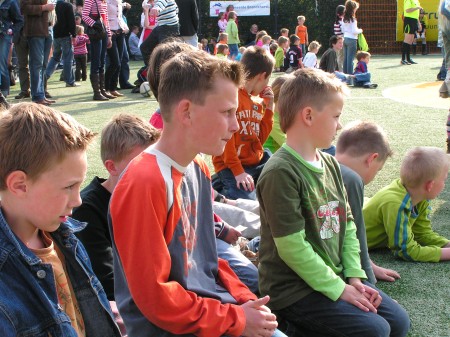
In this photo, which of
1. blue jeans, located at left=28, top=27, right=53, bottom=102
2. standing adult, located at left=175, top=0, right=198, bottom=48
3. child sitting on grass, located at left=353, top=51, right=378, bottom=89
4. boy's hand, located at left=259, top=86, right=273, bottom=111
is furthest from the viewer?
child sitting on grass, located at left=353, top=51, right=378, bottom=89

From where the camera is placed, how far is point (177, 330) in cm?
214

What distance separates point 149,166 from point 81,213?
1.05m

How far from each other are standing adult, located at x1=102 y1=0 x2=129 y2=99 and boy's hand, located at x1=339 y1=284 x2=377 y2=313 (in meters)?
9.13

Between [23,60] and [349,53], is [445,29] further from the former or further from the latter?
[349,53]

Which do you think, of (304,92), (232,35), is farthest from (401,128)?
(232,35)

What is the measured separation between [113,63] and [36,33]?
1.90 metres

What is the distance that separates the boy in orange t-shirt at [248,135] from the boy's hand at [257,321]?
255 cm

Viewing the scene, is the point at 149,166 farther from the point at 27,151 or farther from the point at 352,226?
the point at 352,226

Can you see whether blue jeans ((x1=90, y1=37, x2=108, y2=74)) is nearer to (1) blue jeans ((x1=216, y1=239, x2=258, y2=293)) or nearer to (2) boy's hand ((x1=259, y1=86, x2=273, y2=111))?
(2) boy's hand ((x1=259, y1=86, x2=273, y2=111))

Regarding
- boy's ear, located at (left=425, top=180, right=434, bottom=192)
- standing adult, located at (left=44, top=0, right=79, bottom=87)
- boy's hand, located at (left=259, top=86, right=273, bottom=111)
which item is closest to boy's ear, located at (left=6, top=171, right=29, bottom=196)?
boy's ear, located at (left=425, top=180, right=434, bottom=192)

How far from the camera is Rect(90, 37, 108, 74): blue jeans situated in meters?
10.6

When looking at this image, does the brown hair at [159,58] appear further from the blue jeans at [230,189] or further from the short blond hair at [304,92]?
the blue jeans at [230,189]

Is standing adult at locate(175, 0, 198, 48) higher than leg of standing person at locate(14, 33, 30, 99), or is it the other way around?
standing adult at locate(175, 0, 198, 48)

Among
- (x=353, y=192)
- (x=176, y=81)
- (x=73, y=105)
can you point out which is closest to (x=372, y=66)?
(x=73, y=105)
